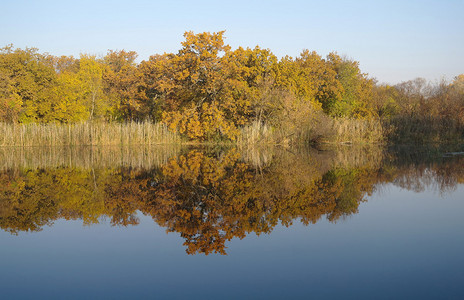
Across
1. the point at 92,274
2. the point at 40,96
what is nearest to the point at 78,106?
the point at 40,96

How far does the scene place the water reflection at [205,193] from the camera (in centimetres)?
669

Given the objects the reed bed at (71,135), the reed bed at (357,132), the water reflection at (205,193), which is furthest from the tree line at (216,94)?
the water reflection at (205,193)

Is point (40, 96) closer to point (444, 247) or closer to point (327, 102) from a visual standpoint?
point (327, 102)

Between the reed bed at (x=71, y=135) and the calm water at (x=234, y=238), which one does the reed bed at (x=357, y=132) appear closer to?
the reed bed at (x=71, y=135)

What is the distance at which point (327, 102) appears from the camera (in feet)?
125

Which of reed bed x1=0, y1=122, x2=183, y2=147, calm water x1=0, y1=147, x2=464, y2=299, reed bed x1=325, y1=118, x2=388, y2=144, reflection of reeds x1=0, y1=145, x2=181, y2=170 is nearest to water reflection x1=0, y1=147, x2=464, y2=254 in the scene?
calm water x1=0, y1=147, x2=464, y2=299

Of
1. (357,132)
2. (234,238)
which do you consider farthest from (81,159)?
(357,132)

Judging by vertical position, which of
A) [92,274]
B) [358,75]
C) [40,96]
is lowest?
[92,274]

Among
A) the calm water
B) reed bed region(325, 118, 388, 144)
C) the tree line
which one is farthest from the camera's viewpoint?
reed bed region(325, 118, 388, 144)

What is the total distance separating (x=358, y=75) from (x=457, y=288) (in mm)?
38617

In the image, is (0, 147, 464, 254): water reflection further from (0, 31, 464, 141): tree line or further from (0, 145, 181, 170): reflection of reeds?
(0, 31, 464, 141): tree line

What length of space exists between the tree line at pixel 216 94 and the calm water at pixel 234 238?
52.2 feet

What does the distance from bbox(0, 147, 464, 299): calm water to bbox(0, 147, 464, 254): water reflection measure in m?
0.04

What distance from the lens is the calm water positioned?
13.5 feet
